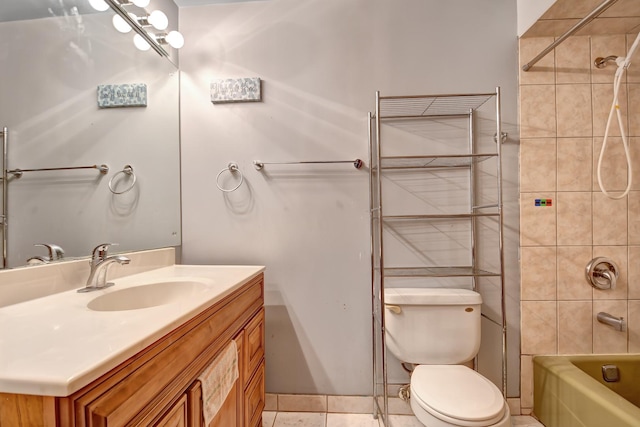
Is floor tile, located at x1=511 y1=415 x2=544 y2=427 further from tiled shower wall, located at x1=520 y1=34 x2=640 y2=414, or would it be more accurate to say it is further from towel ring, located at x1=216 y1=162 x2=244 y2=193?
towel ring, located at x1=216 y1=162 x2=244 y2=193

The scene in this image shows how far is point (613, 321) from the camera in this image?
4.66ft

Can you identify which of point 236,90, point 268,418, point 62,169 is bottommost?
point 268,418

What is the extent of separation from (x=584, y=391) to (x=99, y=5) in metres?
2.66

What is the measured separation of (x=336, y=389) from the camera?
157 cm

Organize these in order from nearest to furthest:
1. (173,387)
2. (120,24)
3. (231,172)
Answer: (173,387), (120,24), (231,172)

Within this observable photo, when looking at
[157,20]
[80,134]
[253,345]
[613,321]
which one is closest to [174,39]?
[157,20]

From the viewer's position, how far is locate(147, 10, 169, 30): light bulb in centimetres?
138

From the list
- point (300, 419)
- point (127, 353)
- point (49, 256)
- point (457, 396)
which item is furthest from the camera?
point (300, 419)

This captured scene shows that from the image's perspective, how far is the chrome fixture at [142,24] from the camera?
1240 mm

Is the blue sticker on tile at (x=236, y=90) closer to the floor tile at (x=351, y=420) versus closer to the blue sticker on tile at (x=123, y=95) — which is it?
the blue sticker on tile at (x=123, y=95)

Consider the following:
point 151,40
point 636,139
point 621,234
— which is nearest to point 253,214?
point 151,40

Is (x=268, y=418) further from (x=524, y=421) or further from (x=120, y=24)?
(x=120, y=24)

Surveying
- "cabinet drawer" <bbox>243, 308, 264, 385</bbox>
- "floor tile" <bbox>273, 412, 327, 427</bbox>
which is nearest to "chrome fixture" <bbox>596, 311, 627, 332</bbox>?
"floor tile" <bbox>273, 412, 327, 427</bbox>

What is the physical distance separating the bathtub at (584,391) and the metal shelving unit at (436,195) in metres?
0.29
